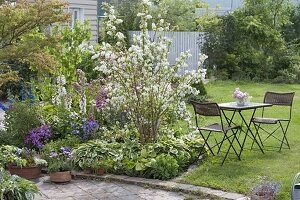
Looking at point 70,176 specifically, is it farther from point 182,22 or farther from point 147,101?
point 182,22

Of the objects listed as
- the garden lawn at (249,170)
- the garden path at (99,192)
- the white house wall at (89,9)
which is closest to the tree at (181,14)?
the white house wall at (89,9)

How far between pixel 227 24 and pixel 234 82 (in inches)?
89.2

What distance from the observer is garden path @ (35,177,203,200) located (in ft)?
19.3

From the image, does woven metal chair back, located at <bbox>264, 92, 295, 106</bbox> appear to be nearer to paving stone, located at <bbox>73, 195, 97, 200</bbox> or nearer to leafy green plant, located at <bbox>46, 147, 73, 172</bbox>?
leafy green plant, located at <bbox>46, 147, 73, 172</bbox>

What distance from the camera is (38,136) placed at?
7.72m

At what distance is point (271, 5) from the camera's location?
64.2 ft

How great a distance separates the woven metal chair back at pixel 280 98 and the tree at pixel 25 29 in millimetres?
3344

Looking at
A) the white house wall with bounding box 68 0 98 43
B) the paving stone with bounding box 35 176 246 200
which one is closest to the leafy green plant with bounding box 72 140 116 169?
the paving stone with bounding box 35 176 246 200

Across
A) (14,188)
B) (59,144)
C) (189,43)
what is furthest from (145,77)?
(189,43)

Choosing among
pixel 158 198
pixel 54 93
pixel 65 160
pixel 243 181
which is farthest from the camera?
pixel 54 93

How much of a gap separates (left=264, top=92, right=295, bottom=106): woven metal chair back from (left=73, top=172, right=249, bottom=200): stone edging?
2554 millimetres

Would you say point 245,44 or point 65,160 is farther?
point 245,44

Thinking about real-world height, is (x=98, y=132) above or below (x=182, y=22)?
below

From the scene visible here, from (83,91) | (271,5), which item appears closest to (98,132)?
(83,91)
